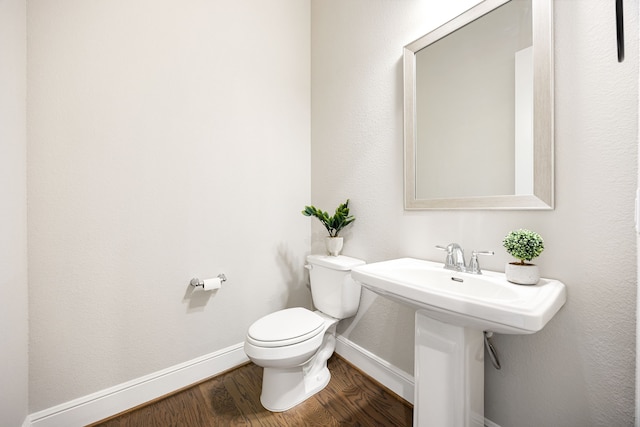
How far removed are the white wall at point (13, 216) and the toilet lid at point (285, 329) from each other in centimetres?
91

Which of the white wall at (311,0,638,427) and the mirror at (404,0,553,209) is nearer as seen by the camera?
the white wall at (311,0,638,427)

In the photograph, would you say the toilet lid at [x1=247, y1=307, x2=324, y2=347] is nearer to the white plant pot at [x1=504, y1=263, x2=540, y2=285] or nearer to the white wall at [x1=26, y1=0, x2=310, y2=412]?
the white wall at [x1=26, y1=0, x2=310, y2=412]

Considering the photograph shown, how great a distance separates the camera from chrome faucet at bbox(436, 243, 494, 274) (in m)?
1.06

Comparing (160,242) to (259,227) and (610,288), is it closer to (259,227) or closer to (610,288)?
(259,227)

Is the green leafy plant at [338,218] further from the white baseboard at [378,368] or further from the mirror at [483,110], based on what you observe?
the white baseboard at [378,368]

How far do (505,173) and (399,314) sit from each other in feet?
2.91

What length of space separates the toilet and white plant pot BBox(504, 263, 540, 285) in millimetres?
792

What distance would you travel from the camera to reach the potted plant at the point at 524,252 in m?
0.88

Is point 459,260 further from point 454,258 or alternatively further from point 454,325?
point 454,325

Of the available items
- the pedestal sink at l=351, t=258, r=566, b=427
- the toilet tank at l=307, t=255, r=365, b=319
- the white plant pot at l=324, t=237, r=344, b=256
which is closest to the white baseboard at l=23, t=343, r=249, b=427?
the toilet tank at l=307, t=255, r=365, b=319

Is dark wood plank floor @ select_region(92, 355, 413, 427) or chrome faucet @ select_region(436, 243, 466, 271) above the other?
chrome faucet @ select_region(436, 243, 466, 271)

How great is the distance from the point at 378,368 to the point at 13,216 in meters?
1.90

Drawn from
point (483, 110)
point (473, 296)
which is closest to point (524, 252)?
point (473, 296)

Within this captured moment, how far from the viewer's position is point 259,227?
179 cm
